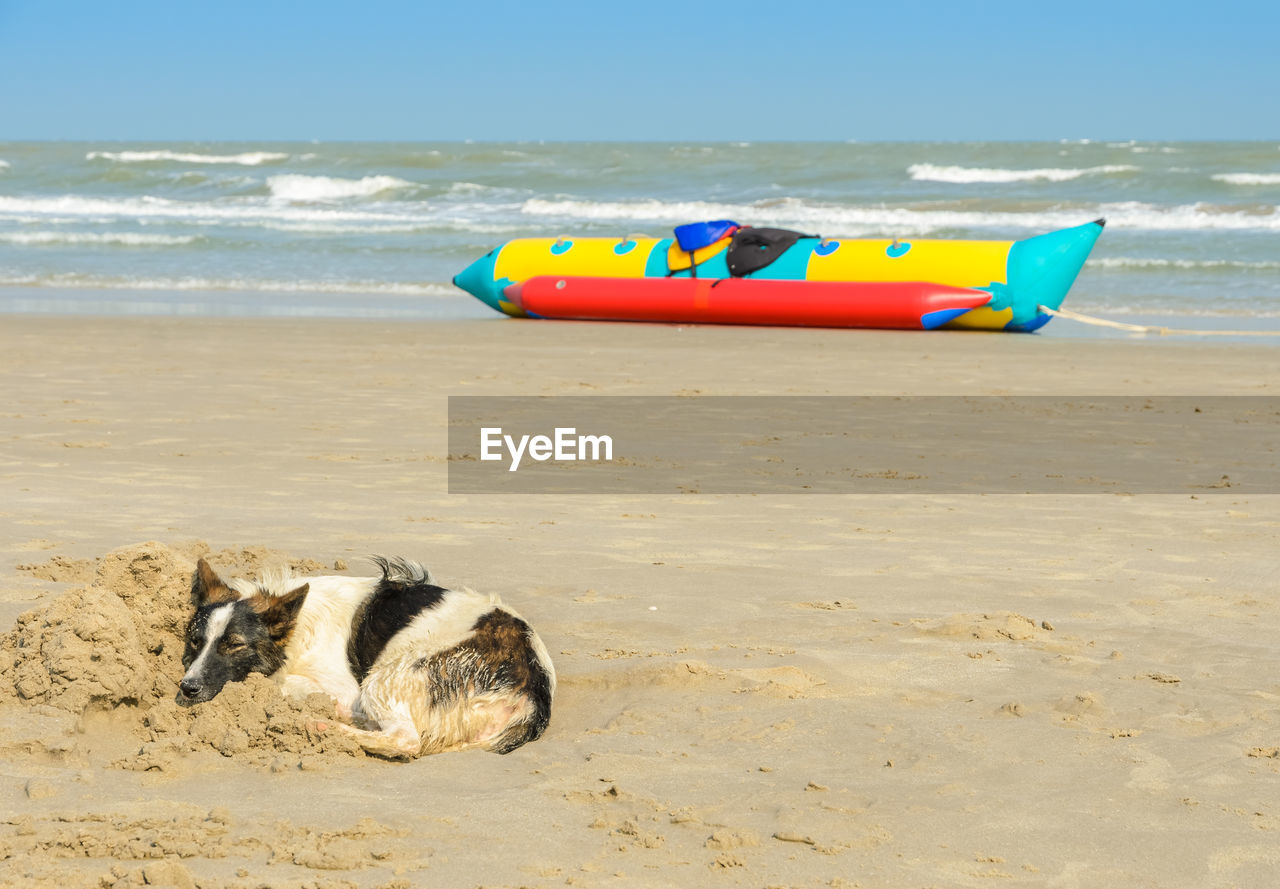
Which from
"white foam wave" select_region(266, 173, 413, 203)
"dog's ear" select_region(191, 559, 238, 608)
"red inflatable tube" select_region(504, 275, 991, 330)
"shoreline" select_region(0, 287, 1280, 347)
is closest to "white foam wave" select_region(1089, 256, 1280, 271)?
"shoreline" select_region(0, 287, 1280, 347)

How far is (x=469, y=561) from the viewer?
5.78 meters

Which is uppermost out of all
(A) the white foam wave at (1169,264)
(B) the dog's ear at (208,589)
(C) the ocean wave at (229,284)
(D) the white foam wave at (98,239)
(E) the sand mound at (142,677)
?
(B) the dog's ear at (208,589)

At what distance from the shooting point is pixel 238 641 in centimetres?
389

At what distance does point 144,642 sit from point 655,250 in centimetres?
1339

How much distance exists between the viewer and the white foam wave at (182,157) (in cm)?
5156

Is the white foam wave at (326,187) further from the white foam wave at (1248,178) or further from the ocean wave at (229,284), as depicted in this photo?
the white foam wave at (1248,178)

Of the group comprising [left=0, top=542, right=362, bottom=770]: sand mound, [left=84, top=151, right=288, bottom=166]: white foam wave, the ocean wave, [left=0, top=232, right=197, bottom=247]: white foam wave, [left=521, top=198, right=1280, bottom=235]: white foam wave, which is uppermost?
[left=84, top=151, right=288, bottom=166]: white foam wave

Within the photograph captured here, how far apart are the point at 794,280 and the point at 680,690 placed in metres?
12.5

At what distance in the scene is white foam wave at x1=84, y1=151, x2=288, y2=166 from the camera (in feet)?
169

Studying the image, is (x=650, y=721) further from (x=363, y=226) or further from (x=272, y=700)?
(x=363, y=226)

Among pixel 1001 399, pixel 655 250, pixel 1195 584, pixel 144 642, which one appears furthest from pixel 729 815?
pixel 655 250

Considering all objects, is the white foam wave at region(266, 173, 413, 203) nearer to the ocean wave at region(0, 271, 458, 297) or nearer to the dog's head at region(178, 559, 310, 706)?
the ocean wave at region(0, 271, 458, 297)

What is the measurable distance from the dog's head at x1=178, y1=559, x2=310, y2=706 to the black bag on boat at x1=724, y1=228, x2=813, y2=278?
513 inches

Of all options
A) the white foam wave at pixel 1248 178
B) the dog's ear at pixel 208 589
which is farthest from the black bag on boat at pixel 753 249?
the white foam wave at pixel 1248 178
